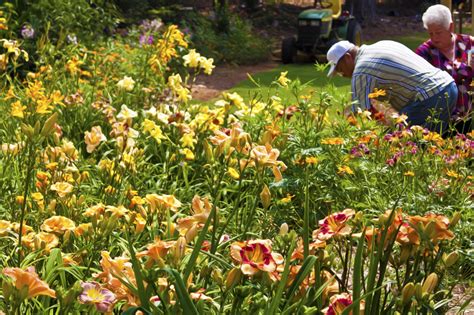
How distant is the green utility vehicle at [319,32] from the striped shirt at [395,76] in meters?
8.27

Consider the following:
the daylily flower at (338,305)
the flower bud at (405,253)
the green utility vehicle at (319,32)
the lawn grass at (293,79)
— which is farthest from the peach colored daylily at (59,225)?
the green utility vehicle at (319,32)

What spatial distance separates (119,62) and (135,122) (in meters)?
3.21

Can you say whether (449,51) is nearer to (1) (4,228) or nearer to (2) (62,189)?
(2) (62,189)

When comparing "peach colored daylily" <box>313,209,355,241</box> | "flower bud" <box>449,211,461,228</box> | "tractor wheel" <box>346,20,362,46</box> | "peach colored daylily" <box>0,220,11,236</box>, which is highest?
"flower bud" <box>449,211,461,228</box>

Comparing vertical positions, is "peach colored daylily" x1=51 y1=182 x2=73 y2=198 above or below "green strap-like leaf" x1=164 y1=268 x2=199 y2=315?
below

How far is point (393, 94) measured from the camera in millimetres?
6387

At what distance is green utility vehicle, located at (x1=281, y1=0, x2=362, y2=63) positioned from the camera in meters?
14.7

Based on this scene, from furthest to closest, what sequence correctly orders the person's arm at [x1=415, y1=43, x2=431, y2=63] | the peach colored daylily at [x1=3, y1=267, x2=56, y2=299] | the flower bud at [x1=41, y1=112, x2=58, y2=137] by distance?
1. the person's arm at [x1=415, y1=43, x2=431, y2=63]
2. the flower bud at [x1=41, y1=112, x2=58, y2=137]
3. the peach colored daylily at [x1=3, y1=267, x2=56, y2=299]

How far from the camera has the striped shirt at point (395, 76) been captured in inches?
245

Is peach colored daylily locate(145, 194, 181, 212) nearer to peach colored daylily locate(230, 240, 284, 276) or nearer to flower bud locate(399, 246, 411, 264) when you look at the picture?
peach colored daylily locate(230, 240, 284, 276)

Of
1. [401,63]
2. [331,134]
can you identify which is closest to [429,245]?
[331,134]

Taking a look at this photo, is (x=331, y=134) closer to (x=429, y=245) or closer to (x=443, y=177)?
(x=443, y=177)

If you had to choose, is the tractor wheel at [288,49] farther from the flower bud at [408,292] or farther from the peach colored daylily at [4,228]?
the flower bud at [408,292]

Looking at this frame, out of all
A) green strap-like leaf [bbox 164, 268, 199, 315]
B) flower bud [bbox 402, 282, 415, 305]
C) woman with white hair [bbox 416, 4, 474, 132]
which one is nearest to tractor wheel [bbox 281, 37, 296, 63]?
woman with white hair [bbox 416, 4, 474, 132]
